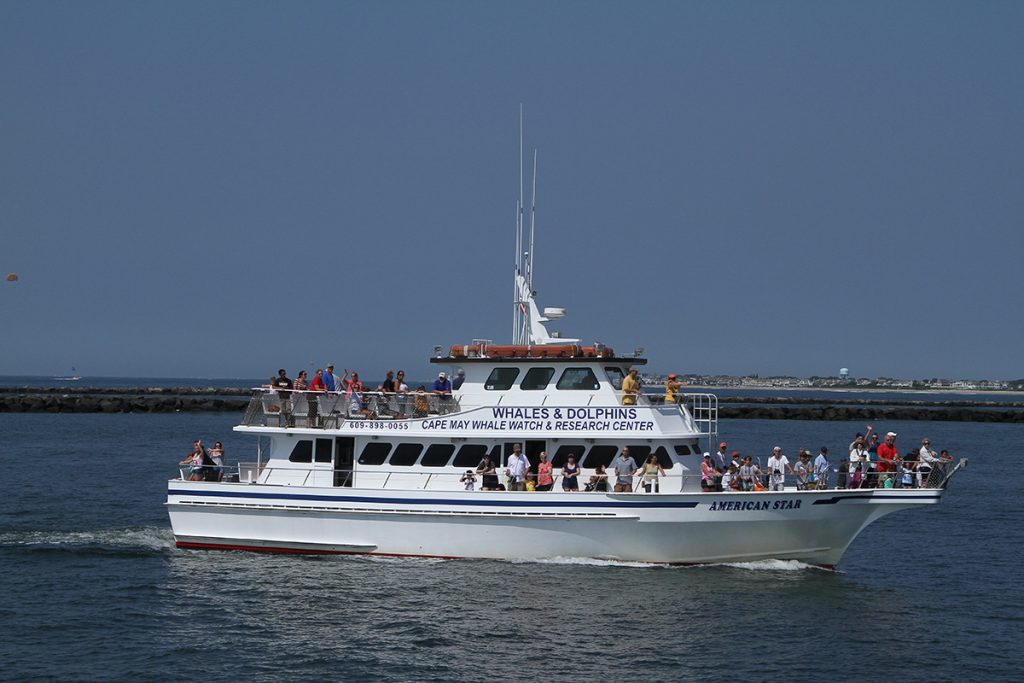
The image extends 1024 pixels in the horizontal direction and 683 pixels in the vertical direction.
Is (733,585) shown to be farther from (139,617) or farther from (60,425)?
(60,425)

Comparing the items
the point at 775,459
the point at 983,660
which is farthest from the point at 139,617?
the point at 983,660

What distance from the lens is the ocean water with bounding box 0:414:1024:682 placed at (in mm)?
15812

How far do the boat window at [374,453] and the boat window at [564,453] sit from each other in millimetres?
3261

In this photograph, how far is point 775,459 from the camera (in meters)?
20.8

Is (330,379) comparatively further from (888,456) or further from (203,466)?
(888,456)

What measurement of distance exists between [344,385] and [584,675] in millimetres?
9358

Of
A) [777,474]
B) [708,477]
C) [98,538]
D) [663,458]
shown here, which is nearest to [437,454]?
[663,458]

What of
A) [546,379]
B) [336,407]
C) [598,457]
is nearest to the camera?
[598,457]

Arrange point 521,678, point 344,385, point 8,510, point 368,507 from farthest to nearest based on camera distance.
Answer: point 8,510, point 344,385, point 368,507, point 521,678

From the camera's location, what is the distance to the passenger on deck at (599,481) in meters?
20.5

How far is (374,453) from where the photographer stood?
22.1m

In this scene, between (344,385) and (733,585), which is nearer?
(733,585)

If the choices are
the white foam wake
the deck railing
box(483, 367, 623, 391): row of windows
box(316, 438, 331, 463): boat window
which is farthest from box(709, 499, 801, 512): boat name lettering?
the white foam wake

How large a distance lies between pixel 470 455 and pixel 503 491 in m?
1.41
